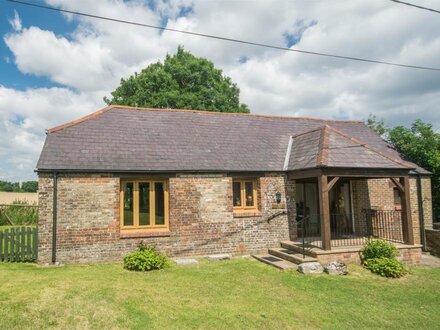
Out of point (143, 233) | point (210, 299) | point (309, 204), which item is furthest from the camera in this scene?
point (309, 204)

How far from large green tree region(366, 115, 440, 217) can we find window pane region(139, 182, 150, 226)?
12875 mm

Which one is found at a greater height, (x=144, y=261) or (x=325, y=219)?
(x=325, y=219)

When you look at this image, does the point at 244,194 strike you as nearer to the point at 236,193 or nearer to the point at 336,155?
the point at 236,193

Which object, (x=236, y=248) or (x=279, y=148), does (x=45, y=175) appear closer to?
(x=236, y=248)

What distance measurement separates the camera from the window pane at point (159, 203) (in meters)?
12.2

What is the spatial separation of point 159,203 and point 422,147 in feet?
43.5

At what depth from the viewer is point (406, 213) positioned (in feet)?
39.3

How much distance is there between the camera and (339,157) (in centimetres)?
1154

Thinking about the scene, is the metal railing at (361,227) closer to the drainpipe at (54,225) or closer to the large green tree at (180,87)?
the drainpipe at (54,225)

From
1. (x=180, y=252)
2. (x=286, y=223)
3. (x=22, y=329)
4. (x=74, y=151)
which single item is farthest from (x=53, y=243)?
(x=286, y=223)

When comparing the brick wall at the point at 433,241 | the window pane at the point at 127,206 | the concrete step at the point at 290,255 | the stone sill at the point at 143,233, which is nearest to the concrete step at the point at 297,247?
the concrete step at the point at 290,255

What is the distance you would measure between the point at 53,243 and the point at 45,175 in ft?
7.36

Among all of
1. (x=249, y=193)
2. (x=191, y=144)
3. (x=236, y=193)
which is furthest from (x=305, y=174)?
(x=191, y=144)

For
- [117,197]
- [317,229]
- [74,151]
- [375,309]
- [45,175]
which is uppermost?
[74,151]
